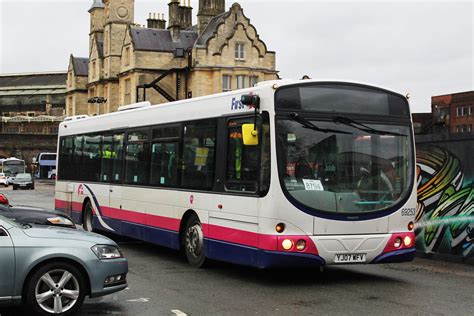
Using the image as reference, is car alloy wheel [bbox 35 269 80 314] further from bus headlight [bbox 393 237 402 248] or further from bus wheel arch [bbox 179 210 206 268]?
bus headlight [bbox 393 237 402 248]

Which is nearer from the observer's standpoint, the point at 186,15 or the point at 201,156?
the point at 201,156

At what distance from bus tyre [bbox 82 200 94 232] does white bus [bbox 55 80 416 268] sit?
5.08 meters

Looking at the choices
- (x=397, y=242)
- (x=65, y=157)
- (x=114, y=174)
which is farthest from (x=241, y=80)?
(x=397, y=242)

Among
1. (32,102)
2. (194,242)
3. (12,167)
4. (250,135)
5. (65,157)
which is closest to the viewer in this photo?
Answer: (250,135)

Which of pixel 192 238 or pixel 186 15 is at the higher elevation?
pixel 186 15

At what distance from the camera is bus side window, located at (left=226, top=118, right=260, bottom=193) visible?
10530mm

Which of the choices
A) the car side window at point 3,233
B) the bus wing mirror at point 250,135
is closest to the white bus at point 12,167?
the bus wing mirror at point 250,135

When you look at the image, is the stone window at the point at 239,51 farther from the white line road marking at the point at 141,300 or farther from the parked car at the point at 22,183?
the white line road marking at the point at 141,300

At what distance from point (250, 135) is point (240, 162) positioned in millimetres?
676

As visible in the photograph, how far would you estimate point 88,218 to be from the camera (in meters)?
17.6

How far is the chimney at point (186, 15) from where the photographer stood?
81.9 metres

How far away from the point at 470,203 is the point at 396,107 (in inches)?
128

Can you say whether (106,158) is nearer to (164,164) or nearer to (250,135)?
(164,164)

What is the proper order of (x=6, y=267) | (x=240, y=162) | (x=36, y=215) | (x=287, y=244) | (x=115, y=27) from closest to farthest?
(x=6, y=267)
(x=287, y=244)
(x=240, y=162)
(x=36, y=215)
(x=115, y=27)
